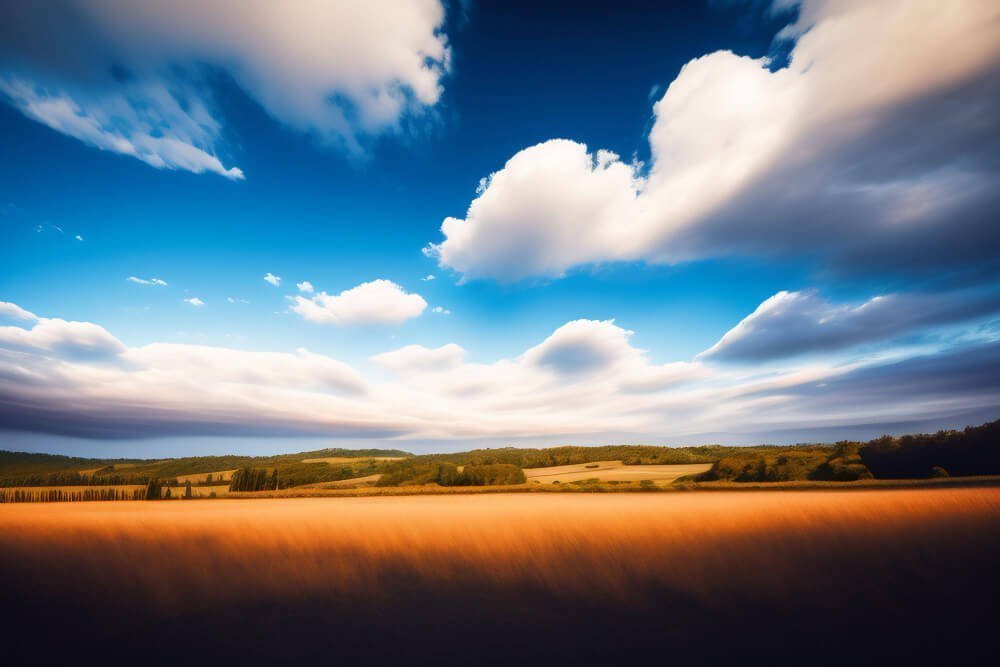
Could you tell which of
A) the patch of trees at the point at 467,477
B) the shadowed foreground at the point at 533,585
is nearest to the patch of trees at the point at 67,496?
the patch of trees at the point at 467,477

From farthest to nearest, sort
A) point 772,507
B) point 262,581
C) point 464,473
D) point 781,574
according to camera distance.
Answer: point 464,473
point 772,507
point 262,581
point 781,574

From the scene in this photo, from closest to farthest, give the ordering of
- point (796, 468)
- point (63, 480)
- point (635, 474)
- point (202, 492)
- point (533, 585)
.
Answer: point (533, 585) < point (796, 468) < point (635, 474) < point (202, 492) < point (63, 480)

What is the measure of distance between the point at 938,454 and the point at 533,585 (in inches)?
1059

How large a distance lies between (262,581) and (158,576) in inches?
126

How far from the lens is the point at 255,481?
52.7 metres

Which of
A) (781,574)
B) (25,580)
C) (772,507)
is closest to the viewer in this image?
(781,574)

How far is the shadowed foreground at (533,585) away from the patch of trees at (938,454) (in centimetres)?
1239

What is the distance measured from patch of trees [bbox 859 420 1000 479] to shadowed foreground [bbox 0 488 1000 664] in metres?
12.4

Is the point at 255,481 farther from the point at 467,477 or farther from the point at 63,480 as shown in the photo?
the point at 63,480

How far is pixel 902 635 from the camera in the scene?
7.41m

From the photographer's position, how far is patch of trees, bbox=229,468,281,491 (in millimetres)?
52625

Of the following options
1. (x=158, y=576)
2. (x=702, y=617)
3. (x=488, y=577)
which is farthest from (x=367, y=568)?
(x=702, y=617)

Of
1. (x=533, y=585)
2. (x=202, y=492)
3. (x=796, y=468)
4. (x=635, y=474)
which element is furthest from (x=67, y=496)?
(x=796, y=468)

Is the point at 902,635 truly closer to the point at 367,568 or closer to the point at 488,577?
the point at 488,577
